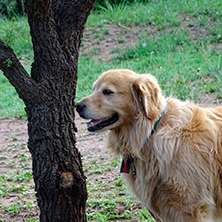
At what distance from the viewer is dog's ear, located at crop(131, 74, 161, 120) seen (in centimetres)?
365

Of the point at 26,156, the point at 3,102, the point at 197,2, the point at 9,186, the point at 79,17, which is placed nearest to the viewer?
the point at 79,17

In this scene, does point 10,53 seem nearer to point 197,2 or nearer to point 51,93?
point 51,93

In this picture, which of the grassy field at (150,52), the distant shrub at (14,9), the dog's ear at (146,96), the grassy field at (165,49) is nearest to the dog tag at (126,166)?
the dog's ear at (146,96)

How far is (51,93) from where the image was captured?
11.6 feet

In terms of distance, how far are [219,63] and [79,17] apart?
5.57m

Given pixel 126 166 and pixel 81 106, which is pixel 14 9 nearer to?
pixel 81 106

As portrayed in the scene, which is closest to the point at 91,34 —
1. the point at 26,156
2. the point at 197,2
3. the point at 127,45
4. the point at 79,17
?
the point at 127,45

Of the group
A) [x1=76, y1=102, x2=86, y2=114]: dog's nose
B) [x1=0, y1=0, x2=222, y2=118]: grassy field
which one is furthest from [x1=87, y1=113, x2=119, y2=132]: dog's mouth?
[x1=0, y1=0, x2=222, y2=118]: grassy field

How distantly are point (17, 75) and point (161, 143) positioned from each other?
1.33 m

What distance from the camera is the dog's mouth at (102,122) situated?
377cm

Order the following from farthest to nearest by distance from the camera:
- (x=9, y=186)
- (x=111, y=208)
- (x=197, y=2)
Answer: (x=197, y=2) < (x=9, y=186) < (x=111, y=208)

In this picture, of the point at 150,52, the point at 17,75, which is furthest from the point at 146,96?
the point at 150,52

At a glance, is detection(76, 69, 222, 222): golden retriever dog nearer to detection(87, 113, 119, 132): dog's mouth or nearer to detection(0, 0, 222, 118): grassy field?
detection(87, 113, 119, 132): dog's mouth

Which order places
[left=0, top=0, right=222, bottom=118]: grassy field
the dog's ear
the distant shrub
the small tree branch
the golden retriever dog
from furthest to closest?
1. the distant shrub
2. [left=0, top=0, right=222, bottom=118]: grassy field
3. the dog's ear
4. the golden retriever dog
5. the small tree branch
